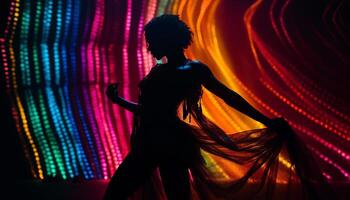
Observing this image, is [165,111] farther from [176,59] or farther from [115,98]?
[115,98]

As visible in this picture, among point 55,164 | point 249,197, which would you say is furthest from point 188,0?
point 249,197

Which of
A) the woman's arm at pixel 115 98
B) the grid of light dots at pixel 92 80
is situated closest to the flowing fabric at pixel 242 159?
the woman's arm at pixel 115 98

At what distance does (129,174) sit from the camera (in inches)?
108

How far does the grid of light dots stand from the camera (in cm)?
530

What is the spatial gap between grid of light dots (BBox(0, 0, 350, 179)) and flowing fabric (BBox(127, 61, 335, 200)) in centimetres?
228

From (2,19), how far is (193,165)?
10.6 feet


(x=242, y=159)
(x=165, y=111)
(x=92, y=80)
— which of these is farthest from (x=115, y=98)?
(x=92, y=80)

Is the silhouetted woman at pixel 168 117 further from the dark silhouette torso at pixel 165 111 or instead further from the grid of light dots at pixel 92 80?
the grid of light dots at pixel 92 80

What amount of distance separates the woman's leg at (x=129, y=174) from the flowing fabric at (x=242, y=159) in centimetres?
13

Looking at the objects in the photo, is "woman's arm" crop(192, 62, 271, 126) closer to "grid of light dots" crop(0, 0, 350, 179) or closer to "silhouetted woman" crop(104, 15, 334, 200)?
"silhouetted woman" crop(104, 15, 334, 200)

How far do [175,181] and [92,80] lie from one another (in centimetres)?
327

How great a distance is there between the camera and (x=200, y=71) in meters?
2.71

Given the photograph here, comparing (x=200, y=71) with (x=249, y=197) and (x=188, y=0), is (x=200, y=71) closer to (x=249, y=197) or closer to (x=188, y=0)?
(x=249, y=197)

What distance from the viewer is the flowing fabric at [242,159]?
2.98m
